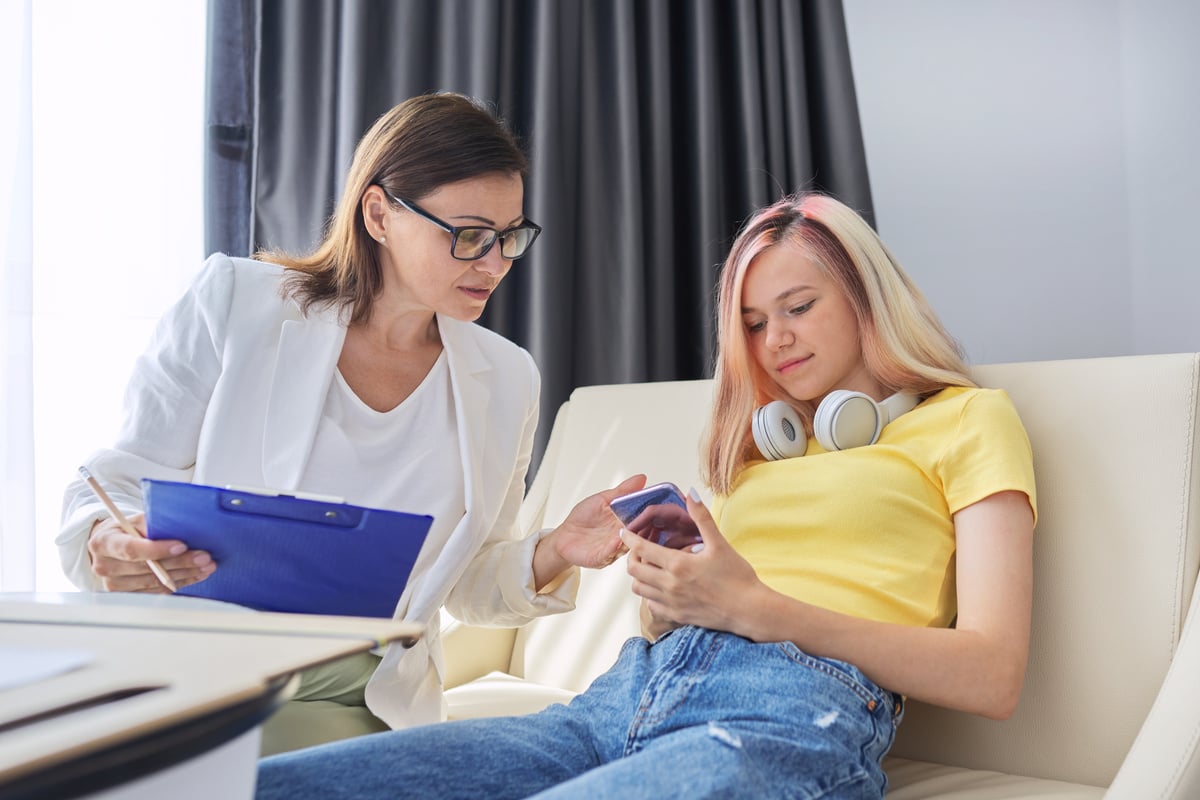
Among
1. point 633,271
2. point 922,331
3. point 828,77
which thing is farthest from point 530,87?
point 922,331

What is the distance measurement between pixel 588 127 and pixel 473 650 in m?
1.28

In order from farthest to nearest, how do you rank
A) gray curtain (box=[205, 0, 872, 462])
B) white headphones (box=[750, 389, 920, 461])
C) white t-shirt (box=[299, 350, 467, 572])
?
1. gray curtain (box=[205, 0, 872, 462])
2. white t-shirt (box=[299, 350, 467, 572])
3. white headphones (box=[750, 389, 920, 461])

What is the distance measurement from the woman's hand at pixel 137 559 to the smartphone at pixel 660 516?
45cm

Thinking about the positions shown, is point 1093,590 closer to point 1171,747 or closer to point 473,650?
point 1171,747

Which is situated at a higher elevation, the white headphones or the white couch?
the white headphones

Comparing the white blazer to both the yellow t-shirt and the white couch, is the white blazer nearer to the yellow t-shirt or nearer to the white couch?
the yellow t-shirt

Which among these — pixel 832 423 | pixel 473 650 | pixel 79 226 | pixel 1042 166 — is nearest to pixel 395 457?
pixel 473 650

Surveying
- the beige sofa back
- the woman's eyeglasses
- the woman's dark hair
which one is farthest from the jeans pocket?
the woman's dark hair

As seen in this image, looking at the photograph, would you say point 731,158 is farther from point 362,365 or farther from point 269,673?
point 269,673

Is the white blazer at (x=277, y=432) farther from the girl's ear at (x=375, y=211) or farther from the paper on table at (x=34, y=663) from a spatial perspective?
the paper on table at (x=34, y=663)

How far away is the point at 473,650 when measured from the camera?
182 cm

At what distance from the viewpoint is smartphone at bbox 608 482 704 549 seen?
1104mm

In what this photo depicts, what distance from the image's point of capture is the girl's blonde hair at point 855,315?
1.37 m

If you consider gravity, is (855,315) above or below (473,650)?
above
